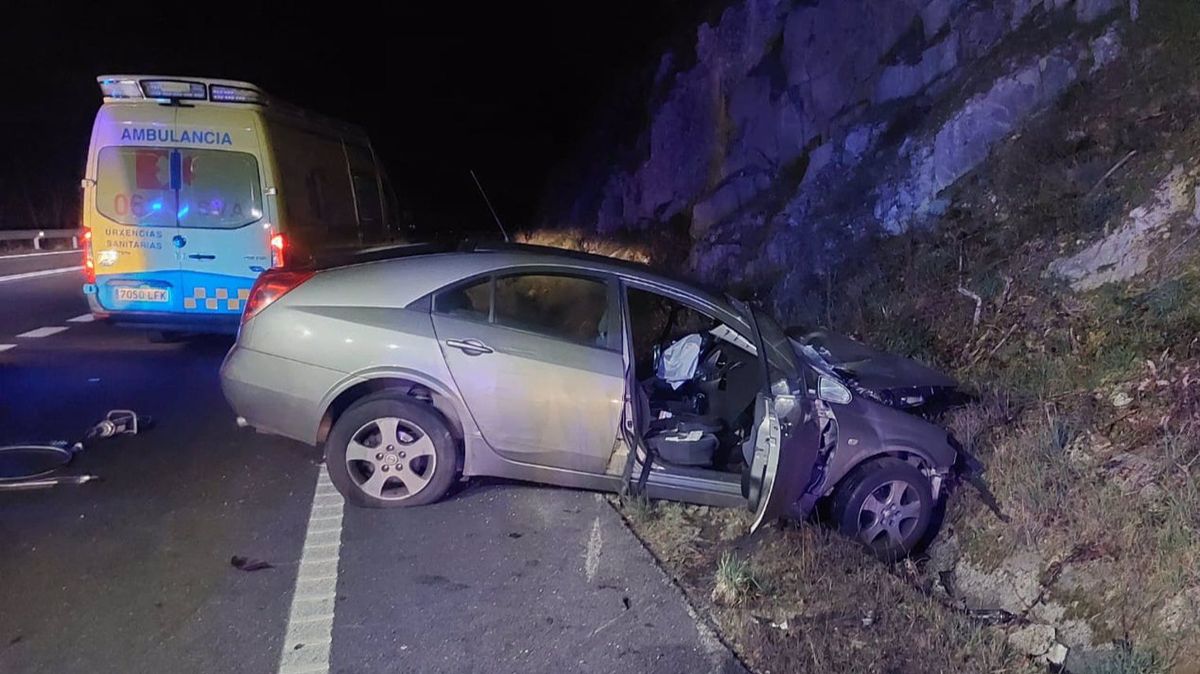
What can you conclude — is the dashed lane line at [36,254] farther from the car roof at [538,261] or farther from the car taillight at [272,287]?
the car roof at [538,261]

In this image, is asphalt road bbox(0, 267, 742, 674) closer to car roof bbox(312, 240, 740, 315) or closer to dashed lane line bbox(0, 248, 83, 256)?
car roof bbox(312, 240, 740, 315)

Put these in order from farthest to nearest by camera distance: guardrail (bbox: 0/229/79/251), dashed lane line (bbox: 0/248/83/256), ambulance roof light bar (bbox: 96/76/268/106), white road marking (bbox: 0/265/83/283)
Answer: guardrail (bbox: 0/229/79/251)
dashed lane line (bbox: 0/248/83/256)
white road marking (bbox: 0/265/83/283)
ambulance roof light bar (bbox: 96/76/268/106)

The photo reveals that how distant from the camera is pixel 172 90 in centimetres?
832

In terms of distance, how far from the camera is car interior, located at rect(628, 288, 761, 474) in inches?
199

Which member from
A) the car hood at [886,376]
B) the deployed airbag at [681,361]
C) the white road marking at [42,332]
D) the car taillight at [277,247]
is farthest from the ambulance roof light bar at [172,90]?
the car hood at [886,376]

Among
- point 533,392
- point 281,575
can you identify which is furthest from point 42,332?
point 533,392

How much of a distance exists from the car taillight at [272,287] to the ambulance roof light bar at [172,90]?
12.5ft

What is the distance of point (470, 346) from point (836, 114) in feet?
34.1

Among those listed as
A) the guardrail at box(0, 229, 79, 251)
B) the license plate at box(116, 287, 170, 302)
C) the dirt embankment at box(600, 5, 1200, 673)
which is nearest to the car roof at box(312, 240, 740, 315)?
the dirt embankment at box(600, 5, 1200, 673)

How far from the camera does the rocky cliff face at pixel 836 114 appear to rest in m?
9.88

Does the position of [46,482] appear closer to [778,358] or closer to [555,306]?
[555,306]

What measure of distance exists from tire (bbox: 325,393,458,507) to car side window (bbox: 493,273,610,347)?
2.38 feet

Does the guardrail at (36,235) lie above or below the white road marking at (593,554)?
above

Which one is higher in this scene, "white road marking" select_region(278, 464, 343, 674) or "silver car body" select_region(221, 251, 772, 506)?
"silver car body" select_region(221, 251, 772, 506)
